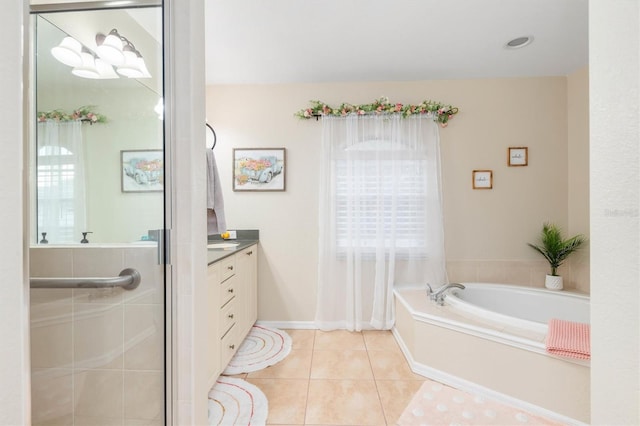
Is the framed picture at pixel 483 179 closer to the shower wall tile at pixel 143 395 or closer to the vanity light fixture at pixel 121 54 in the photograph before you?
the vanity light fixture at pixel 121 54

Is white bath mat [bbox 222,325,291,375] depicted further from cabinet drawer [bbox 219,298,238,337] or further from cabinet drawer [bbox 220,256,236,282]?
cabinet drawer [bbox 220,256,236,282]

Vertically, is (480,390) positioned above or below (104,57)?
below

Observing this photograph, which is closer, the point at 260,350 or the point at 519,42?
the point at 519,42

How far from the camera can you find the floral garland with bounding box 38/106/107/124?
28.5 inches

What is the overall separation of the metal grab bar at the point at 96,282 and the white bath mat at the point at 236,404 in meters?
1.11

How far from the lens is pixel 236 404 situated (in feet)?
5.81

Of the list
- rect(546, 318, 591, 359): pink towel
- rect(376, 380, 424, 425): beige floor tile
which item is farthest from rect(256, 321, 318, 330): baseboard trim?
rect(546, 318, 591, 359): pink towel

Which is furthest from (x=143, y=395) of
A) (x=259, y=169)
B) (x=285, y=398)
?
(x=259, y=169)

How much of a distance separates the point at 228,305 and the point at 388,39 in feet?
7.73

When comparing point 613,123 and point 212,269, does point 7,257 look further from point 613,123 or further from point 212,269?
point 212,269

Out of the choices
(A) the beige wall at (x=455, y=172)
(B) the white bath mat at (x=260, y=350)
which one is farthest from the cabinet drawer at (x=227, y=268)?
(A) the beige wall at (x=455, y=172)

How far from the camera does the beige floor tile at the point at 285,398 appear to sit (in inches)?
64.6

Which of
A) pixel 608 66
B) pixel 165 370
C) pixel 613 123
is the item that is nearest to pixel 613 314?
pixel 613 123

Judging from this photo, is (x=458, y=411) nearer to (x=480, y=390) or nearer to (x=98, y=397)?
(x=480, y=390)
